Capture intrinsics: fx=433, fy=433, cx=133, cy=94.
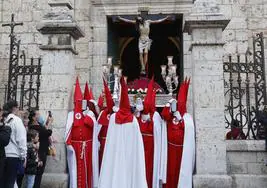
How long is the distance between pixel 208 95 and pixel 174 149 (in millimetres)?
1220

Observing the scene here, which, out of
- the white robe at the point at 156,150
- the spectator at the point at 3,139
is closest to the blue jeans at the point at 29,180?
the spectator at the point at 3,139

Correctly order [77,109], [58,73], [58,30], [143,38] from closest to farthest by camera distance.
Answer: [77,109], [58,73], [58,30], [143,38]

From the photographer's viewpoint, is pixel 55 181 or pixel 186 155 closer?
pixel 186 155

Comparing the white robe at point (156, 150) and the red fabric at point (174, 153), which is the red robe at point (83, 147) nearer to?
the white robe at point (156, 150)

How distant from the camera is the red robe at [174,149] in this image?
8.07m

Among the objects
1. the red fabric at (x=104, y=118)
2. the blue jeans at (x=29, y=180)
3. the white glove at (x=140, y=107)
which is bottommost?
the blue jeans at (x=29, y=180)

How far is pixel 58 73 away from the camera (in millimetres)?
8672

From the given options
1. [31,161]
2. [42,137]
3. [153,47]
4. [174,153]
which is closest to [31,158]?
[31,161]

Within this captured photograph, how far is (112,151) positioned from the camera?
7.69 metres

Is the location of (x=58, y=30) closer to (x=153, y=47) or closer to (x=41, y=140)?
(x=41, y=140)

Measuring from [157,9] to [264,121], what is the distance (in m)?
5.62

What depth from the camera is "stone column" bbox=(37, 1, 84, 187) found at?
8.40m

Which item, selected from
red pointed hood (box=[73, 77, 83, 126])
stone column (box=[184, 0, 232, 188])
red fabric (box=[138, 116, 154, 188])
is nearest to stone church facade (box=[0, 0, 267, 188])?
stone column (box=[184, 0, 232, 188])

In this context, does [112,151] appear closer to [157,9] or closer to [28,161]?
[28,161]
